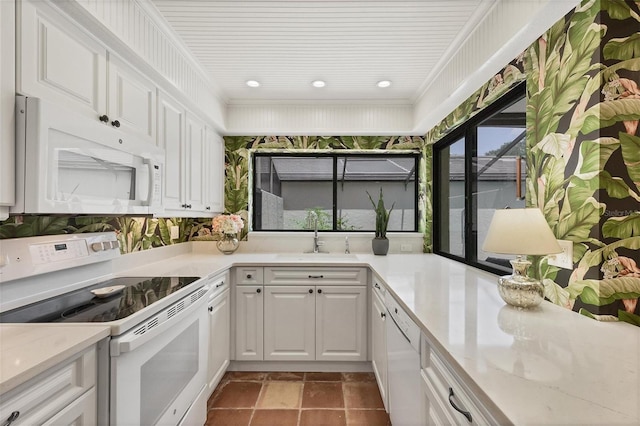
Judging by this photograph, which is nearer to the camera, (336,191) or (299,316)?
(299,316)

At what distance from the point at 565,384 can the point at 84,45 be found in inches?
81.8

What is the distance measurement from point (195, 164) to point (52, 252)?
1.23 metres

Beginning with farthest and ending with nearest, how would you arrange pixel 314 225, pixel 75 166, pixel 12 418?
1. pixel 314 225
2. pixel 75 166
3. pixel 12 418

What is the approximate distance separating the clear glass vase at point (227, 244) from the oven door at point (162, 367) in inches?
39.6

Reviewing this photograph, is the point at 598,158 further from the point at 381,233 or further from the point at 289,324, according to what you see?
the point at 289,324

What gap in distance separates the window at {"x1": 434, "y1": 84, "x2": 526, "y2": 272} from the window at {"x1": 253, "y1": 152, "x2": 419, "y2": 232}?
37 cm

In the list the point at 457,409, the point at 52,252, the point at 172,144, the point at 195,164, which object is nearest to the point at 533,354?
the point at 457,409

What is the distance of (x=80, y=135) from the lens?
121cm

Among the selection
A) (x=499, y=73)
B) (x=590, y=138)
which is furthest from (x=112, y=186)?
(x=499, y=73)

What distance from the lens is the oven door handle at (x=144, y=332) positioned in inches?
42.0

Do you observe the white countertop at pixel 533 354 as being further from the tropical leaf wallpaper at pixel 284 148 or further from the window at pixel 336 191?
the tropical leaf wallpaper at pixel 284 148

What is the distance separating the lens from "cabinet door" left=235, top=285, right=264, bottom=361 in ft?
7.98

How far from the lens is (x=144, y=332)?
1.21 metres

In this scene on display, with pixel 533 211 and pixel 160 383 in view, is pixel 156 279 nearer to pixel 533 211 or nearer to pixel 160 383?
pixel 160 383
